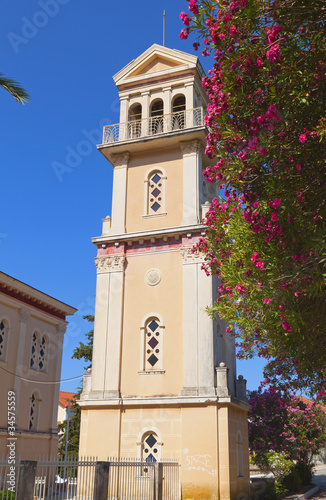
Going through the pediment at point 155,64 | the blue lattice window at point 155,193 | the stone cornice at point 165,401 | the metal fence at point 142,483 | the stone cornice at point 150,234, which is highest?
the pediment at point 155,64

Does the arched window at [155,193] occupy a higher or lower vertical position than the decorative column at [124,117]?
lower

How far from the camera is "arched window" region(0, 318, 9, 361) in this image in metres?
24.8

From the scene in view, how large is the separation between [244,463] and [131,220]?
10862 mm

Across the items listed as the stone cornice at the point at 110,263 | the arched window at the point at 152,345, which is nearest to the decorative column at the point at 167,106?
the stone cornice at the point at 110,263

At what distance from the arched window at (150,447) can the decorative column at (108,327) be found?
1869 millimetres

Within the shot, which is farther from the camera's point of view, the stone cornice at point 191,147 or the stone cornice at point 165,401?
the stone cornice at point 191,147

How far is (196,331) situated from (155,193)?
21.3 ft

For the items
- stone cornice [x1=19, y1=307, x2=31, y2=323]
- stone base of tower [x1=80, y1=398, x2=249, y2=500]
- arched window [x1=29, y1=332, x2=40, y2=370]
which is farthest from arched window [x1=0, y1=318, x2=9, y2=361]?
stone base of tower [x1=80, y1=398, x2=249, y2=500]

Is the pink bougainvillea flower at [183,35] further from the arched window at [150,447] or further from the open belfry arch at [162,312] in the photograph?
the arched window at [150,447]

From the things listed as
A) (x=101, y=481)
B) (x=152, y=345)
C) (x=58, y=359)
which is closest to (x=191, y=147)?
(x=152, y=345)

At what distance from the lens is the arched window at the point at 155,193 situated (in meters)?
21.4

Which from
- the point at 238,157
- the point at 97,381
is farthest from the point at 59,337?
the point at 238,157

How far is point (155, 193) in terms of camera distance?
21.8 meters

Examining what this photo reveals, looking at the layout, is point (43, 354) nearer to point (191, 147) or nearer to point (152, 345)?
point (152, 345)
